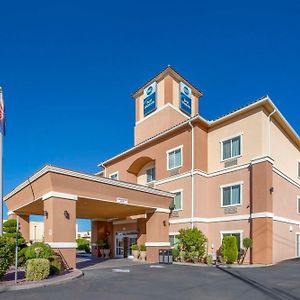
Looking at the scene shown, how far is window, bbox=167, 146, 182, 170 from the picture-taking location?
28.0m

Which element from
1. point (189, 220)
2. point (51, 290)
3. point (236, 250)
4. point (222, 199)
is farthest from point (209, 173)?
point (51, 290)

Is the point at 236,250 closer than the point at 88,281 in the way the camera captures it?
No

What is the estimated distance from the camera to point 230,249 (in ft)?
73.5

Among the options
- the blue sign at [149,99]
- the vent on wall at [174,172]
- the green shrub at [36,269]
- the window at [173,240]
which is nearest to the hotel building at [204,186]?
the vent on wall at [174,172]

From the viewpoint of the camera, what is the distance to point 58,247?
1741 centimetres

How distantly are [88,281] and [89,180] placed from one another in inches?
271

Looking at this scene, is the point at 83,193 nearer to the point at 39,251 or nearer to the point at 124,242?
the point at 39,251

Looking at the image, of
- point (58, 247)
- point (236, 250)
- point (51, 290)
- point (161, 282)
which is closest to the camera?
Answer: point (51, 290)

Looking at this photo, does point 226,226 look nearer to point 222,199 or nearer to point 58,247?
point 222,199

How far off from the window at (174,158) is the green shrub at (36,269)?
15.9 m

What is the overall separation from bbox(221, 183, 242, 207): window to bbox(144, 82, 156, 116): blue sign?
11.7 m

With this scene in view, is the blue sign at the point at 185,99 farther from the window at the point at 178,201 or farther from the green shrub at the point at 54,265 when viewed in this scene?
the green shrub at the point at 54,265

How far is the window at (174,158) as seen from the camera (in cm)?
2795

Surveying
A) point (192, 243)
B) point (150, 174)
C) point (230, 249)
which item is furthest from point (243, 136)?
point (150, 174)
